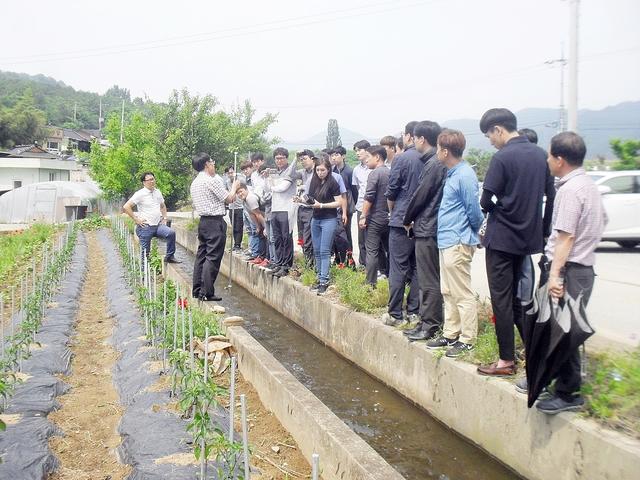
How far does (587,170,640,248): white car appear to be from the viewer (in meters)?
12.4

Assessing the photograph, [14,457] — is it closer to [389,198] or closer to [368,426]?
[368,426]

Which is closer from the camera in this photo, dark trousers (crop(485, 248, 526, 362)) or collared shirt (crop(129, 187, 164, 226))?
dark trousers (crop(485, 248, 526, 362))

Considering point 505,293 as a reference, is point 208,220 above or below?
above

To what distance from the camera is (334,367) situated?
6.67 metres

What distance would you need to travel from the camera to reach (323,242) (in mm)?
7656

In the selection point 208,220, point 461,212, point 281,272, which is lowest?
point 281,272

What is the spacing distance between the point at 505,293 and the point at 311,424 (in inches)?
66.8

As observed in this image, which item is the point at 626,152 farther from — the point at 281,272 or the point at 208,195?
the point at 208,195

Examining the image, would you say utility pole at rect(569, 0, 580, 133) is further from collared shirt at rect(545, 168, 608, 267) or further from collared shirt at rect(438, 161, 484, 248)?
collared shirt at rect(545, 168, 608, 267)

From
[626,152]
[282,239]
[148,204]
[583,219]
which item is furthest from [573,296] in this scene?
[626,152]

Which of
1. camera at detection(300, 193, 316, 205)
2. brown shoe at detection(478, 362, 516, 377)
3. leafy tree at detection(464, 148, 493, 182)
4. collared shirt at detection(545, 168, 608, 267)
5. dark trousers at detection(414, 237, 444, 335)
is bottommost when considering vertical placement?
brown shoe at detection(478, 362, 516, 377)

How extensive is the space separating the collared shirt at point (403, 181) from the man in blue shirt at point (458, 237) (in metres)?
0.83

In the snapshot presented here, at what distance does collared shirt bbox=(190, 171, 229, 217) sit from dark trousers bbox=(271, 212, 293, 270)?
1454mm

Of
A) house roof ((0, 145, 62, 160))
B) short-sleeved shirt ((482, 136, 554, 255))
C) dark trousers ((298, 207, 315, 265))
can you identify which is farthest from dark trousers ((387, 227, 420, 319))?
house roof ((0, 145, 62, 160))
